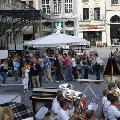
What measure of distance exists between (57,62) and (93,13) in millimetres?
42518

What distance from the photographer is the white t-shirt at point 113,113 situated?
965 cm

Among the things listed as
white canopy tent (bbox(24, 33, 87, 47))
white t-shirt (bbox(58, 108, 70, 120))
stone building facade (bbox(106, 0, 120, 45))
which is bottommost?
white t-shirt (bbox(58, 108, 70, 120))

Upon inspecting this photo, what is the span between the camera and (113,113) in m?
9.69

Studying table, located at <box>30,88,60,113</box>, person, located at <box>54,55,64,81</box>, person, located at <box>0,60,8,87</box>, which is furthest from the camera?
person, located at <box>54,55,64,81</box>

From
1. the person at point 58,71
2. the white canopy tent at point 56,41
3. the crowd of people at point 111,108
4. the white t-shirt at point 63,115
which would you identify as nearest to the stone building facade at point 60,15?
the white canopy tent at point 56,41

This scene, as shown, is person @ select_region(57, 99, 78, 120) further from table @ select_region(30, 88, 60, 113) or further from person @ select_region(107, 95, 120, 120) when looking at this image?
table @ select_region(30, 88, 60, 113)

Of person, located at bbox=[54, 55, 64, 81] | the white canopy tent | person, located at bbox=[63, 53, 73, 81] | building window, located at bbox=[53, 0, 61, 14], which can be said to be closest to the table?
person, located at bbox=[63, 53, 73, 81]

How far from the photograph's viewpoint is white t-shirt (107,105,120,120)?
9.65m

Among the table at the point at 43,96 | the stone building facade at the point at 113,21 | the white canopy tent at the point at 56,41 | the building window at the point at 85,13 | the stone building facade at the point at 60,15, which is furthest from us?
the building window at the point at 85,13

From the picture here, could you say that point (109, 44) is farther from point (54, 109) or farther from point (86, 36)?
point (54, 109)

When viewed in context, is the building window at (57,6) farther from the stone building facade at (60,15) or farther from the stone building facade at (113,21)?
the stone building facade at (113,21)

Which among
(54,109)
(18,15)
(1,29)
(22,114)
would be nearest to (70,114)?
(54,109)

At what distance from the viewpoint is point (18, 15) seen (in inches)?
1425

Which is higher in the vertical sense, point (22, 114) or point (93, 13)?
point (93, 13)
